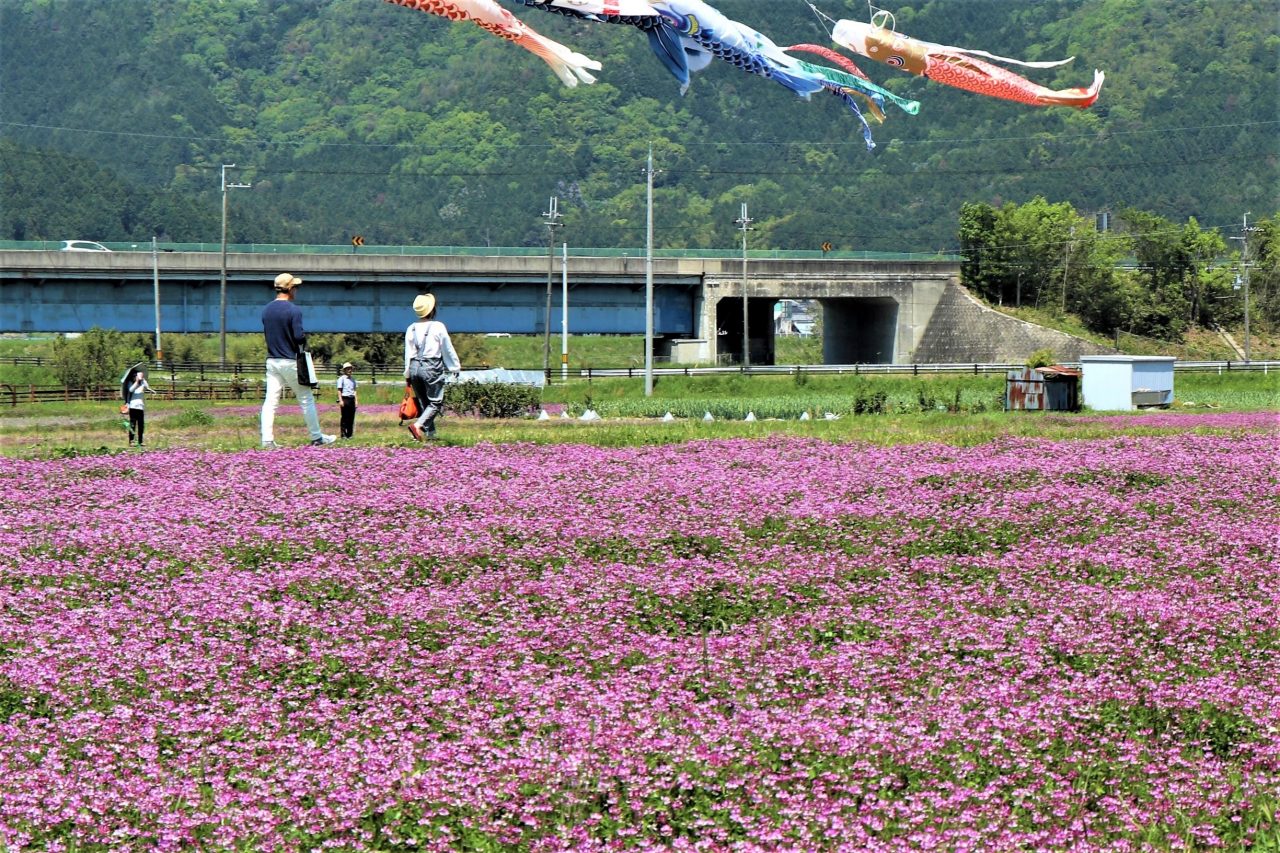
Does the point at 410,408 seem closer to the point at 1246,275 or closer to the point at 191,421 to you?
the point at 191,421

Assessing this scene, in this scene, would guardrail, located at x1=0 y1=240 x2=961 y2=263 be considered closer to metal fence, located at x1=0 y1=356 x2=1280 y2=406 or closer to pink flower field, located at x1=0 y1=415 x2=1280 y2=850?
metal fence, located at x1=0 y1=356 x2=1280 y2=406

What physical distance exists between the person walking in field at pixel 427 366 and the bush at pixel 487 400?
1309 cm

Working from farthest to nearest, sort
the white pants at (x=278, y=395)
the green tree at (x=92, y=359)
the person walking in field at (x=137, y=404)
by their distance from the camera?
the green tree at (x=92, y=359)
the person walking in field at (x=137, y=404)
the white pants at (x=278, y=395)

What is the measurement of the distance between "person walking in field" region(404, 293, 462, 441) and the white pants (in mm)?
1364

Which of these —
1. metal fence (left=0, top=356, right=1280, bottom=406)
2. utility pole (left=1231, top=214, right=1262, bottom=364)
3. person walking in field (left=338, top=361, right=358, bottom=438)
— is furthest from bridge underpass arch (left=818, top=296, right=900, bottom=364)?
person walking in field (left=338, top=361, right=358, bottom=438)

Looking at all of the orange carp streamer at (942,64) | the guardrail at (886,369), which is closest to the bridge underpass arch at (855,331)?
the guardrail at (886,369)

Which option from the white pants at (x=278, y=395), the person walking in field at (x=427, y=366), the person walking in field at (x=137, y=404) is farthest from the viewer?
the person walking in field at (x=137, y=404)

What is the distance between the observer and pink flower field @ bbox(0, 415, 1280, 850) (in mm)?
6883

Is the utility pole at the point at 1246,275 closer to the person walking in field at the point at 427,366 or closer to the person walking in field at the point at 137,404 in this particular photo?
the person walking in field at the point at 137,404

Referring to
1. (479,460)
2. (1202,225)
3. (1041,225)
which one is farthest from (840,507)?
(1202,225)

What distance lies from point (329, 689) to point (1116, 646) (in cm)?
468

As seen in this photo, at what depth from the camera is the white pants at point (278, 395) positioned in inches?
854

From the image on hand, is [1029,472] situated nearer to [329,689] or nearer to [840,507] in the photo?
[840,507]

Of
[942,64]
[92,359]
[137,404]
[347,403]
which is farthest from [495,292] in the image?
[942,64]
